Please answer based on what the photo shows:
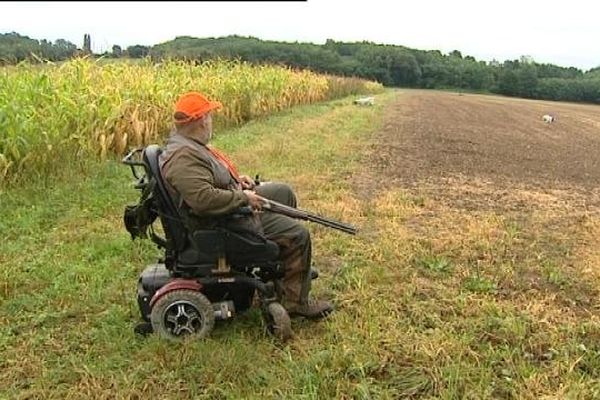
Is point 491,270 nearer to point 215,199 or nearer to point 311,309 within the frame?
point 311,309

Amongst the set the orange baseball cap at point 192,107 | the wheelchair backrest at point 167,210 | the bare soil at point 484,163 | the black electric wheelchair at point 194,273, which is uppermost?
the orange baseball cap at point 192,107

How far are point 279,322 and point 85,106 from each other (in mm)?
5734

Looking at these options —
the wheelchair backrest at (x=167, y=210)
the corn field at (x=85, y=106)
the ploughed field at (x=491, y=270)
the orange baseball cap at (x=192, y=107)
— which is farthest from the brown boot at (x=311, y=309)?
the corn field at (x=85, y=106)

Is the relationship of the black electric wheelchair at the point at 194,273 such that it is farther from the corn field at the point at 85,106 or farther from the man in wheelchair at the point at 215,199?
the corn field at the point at 85,106

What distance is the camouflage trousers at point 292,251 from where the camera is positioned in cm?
393

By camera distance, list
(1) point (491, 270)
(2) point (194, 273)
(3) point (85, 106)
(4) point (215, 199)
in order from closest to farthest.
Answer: (4) point (215, 199) → (2) point (194, 273) → (1) point (491, 270) → (3) point (85, 106)

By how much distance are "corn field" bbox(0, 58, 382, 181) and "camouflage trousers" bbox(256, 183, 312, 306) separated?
13.4 ft

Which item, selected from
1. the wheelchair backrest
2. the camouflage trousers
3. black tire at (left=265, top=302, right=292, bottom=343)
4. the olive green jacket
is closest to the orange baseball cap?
the olive green jacket

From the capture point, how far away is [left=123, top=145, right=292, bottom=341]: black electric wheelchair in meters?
3.70

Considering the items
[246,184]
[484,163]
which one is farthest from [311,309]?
[484,163]

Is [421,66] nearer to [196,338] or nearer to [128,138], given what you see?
[128,138]

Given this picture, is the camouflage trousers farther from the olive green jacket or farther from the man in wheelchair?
the olive green jacket

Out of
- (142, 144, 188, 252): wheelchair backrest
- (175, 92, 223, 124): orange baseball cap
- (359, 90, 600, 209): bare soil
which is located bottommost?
(359, 90, 600, 209): bare soil

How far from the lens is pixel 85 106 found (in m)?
8.39
